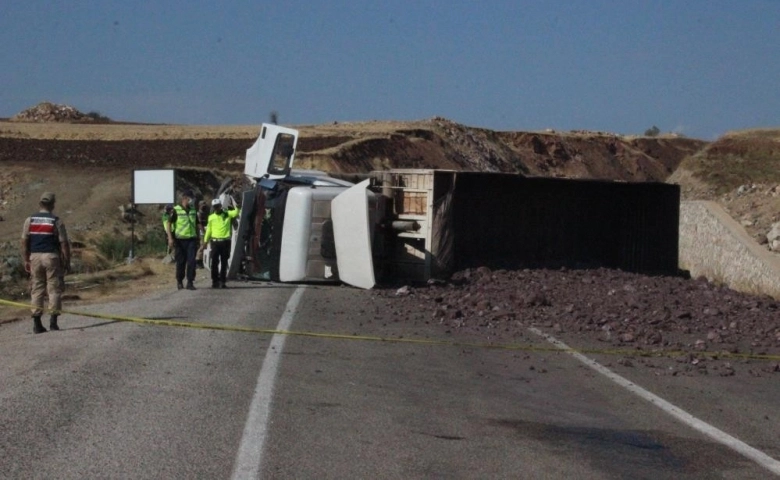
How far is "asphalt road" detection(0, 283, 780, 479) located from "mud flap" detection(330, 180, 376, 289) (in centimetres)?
633

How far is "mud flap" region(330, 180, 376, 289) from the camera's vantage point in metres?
19.0

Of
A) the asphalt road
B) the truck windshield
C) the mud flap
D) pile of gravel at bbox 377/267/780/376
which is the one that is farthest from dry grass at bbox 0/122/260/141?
the asphalt road

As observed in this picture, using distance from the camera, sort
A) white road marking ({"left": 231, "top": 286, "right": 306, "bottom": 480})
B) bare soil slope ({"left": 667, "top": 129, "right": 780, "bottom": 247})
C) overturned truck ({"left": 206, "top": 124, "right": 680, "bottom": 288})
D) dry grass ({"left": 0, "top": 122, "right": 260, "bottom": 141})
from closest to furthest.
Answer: white road marking ({"left": 231, "top": 286, "right": 306, "bottom": 480}) < overturned truck ({"left": 206, "top": 124, "right": 680, "bottom": 288}) < bare soil slope ({"left": 667, "top": 129, "right": 780, "bottom": 247}) < dry grass ({"left": 0, "top": 122, "right": 260, "bottom": 141})

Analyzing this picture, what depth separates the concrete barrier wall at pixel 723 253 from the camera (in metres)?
20.9

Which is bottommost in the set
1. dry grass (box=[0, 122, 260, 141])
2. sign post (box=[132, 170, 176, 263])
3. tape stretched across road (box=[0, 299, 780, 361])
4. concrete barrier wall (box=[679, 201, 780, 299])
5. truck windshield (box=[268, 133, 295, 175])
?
tape stretched across road (box=[0, 299, 780, 361])

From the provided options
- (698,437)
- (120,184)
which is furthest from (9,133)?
(698,437)

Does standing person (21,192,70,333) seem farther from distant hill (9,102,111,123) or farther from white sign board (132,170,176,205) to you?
distant hill (9,102,111,123)

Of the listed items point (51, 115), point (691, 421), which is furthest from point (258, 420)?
point (51, 115)

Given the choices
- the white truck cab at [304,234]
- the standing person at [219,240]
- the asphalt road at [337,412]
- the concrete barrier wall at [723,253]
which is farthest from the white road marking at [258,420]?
the concrete barrier wall at [723,253]

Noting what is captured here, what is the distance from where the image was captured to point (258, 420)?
7.90 metres

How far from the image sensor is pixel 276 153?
70.0 feet

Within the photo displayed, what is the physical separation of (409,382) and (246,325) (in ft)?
12.7

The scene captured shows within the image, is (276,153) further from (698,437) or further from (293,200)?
(698,437)

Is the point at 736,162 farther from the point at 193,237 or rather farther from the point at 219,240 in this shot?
the point at 193,237
